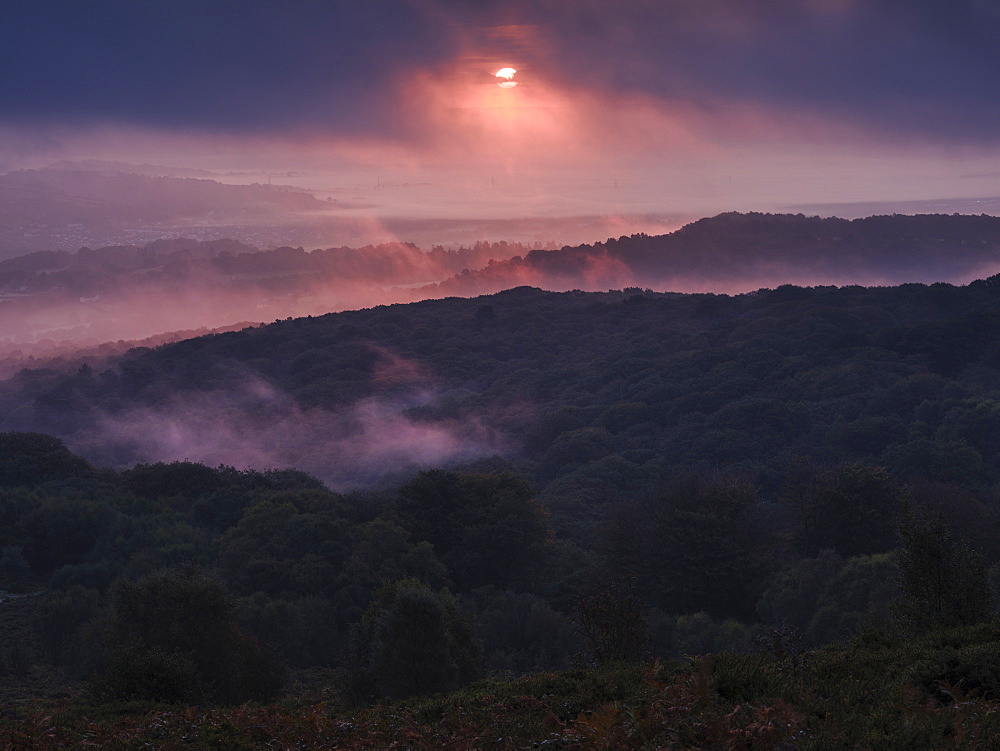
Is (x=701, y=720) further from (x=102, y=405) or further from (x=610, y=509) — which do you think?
(x=102, y=405)

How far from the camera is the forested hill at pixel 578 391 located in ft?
272

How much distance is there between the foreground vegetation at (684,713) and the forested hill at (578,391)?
47.2m

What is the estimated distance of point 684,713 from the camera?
452 inches

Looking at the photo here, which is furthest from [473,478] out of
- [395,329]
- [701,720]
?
[395,329]

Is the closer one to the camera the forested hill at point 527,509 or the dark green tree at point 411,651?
the dark green tree at point 411,651

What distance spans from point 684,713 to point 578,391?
116 metres

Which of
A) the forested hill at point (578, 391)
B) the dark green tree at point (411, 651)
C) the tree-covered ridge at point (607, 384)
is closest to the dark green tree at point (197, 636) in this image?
the dark green tree at point (411, 651)

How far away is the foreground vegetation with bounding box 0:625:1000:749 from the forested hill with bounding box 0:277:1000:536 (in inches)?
1858

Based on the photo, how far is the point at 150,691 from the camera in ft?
68.7

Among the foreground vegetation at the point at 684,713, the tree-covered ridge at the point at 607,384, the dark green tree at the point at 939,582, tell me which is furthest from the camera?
the tree-covered ridge at the point at 607,384

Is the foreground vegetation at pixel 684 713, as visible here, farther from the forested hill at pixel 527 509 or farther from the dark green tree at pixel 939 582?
the dark green tree at pixel 939 582

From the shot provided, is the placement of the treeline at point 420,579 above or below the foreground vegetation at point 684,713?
below

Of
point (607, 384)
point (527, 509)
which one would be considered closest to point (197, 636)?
point (527, 509)

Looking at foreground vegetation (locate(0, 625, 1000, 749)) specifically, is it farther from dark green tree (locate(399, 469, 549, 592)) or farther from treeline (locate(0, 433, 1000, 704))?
dark green tree (locate(399, 469, 549, 592))
